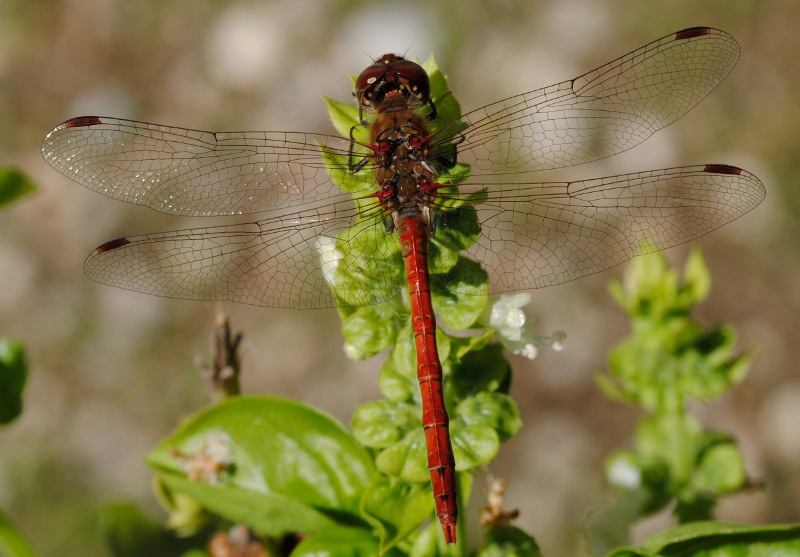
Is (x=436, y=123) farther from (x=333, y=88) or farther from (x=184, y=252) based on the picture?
(x=333, y=88)

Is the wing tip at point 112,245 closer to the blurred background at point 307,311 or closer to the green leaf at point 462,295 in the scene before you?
the green leaf at point 462,295

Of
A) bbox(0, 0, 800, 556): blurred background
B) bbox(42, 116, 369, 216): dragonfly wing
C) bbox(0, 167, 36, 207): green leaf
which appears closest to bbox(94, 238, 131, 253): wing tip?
bbox(42, 116, 369, 216): dragonfly wing

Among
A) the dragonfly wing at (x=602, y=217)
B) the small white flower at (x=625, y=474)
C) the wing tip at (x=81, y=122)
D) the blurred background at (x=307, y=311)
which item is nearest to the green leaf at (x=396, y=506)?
the dragonfly wing at (x=602, y=217)

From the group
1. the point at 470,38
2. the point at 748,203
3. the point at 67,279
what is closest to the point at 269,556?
the point at 748,203

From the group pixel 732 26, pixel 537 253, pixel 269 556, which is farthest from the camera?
pixel 732 26

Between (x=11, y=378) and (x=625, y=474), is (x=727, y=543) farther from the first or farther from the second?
(x=11, y=378)

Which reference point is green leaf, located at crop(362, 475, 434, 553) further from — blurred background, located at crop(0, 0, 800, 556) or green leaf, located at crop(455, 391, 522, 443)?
blurred background, located at crop(0, 0, 800, 556)

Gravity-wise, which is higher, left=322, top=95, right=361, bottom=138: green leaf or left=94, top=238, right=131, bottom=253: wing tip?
left=322, top=95, right=361, bottom=138: green leaf
